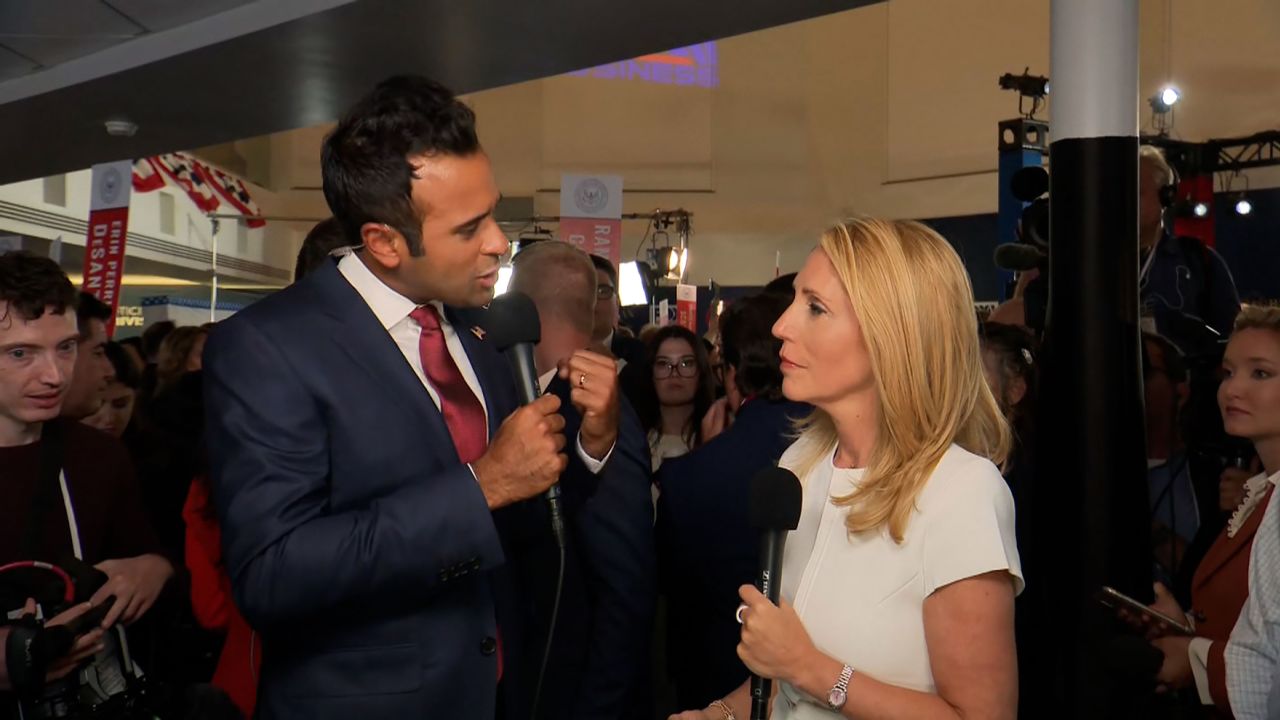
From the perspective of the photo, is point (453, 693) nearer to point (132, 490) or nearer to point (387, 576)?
point (387, 576)

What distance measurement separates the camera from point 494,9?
4.80 metres

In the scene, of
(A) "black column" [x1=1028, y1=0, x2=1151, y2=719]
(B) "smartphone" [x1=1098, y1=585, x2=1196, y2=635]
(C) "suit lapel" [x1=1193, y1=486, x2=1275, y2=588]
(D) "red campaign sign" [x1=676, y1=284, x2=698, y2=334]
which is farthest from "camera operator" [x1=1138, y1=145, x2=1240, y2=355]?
(D) "red campaign sign" [x1=676, y1=284, x2=698, y2=334]

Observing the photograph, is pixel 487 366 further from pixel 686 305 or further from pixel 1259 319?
pixel 686 305

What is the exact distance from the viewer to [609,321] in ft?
14.9

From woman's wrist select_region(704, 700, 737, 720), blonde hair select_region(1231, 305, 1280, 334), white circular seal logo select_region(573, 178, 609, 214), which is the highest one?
white circular seal logo select_region(573, 178, 609, 214)

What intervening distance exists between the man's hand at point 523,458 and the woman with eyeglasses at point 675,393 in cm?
332

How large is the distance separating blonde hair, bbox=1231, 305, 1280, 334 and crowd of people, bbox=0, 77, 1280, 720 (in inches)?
9.5

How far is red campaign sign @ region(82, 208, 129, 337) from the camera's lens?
24.1 ft

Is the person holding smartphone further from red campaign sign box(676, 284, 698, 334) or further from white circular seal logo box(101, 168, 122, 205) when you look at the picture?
red campaign sign box(676, 284, 698, 334)

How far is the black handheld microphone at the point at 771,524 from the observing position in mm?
1404

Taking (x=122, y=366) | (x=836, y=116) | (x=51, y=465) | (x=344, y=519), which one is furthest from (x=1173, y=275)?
(x=836, y=116)

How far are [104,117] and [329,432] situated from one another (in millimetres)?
6205

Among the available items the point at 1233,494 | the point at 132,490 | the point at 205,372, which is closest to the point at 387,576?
the point at 205,372

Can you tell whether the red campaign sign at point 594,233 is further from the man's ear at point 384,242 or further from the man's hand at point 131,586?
the man's ear at point 384,242
